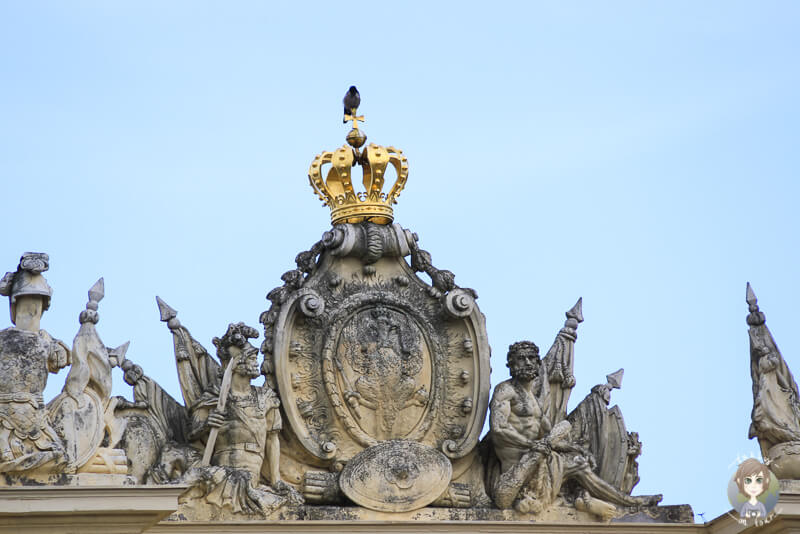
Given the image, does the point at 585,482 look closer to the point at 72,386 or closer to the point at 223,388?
the point at 223,388

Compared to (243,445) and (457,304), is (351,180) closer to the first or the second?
(457,304)

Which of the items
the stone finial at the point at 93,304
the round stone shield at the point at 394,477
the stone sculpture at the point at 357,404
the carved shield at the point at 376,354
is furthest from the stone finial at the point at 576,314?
the stone finial at the point at 93,304

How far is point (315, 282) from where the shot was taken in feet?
51.0

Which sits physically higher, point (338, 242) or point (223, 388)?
point (338, 242)

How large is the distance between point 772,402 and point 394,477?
2794 mm

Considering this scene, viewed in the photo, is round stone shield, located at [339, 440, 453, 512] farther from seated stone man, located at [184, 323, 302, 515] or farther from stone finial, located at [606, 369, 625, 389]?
stone finial, located at [606, 369, 625, 389]

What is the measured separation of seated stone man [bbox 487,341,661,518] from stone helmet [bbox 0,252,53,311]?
10.9 feet

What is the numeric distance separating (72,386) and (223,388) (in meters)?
1.10

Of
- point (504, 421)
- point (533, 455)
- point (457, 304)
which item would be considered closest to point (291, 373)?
point (457, 304)

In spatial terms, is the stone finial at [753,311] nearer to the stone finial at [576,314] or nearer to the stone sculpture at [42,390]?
the stone finial at [576,314]

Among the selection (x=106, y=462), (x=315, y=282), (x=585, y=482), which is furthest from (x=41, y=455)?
(x=585, y=482)

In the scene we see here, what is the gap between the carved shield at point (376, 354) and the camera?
602 inches
